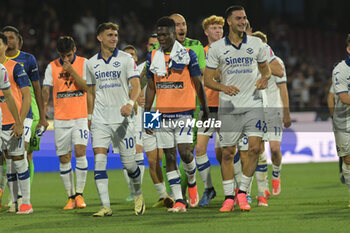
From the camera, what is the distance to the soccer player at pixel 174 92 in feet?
28.8

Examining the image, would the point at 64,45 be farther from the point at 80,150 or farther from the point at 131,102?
the point at 131,102

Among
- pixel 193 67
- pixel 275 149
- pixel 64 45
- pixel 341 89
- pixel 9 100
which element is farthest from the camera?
pixel 275 149

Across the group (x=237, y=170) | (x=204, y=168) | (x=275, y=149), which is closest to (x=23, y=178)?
(x=204, y=168)

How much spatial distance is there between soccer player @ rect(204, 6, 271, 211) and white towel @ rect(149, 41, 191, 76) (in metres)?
0.32

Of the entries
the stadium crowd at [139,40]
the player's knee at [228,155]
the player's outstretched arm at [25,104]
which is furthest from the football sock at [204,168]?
the stadium crowd at [139,40]

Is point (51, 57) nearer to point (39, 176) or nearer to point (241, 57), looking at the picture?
point (39, 176)

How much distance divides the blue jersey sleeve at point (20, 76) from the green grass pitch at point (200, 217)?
158 centimetres

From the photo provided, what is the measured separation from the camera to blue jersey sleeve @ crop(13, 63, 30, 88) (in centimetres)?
913

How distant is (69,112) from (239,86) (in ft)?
8.58

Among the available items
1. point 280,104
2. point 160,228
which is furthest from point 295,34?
point 160,228

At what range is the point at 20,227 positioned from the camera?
784cm

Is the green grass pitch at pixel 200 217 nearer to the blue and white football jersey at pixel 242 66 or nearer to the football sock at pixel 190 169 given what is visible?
the football sock at pixel 190 169

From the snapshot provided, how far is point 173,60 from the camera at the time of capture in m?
8.76

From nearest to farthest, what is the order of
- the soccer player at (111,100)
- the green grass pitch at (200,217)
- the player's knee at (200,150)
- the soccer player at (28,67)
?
the green grass pitch at (200,217), the soccer player at (111,100), the soccer player at (28,67), the player's knee at (200,150)
